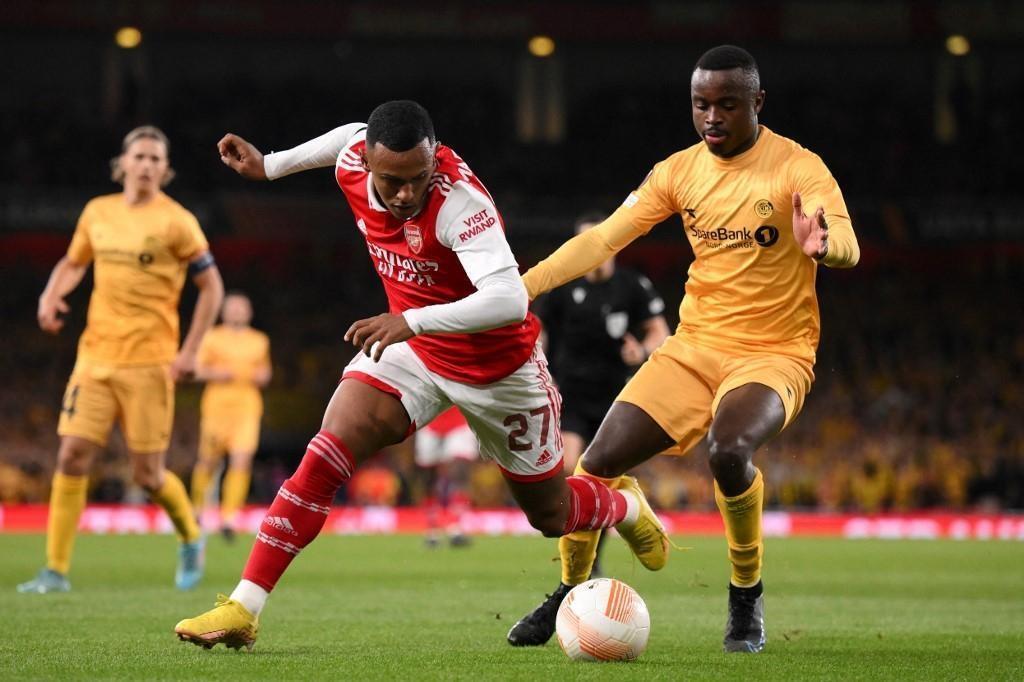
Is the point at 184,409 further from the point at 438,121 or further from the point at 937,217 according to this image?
the point at 937,217

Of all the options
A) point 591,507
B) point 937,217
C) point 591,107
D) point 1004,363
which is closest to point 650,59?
point 591,107

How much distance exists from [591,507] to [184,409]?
1979 centimetres

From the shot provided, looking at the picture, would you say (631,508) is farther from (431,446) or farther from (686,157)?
(431,446)

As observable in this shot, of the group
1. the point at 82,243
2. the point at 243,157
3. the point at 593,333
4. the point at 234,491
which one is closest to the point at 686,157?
the point at 243,157

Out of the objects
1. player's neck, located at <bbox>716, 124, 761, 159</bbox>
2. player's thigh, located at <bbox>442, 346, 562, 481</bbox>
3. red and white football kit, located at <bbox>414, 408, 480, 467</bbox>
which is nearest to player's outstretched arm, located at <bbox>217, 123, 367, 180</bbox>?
player's thigh, located at <bbox>442, 346, 562, 481</bbox>

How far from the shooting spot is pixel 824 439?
2389cm

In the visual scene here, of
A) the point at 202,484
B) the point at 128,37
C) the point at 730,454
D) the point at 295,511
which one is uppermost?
the point at 128,37

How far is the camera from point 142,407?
29.5 feet

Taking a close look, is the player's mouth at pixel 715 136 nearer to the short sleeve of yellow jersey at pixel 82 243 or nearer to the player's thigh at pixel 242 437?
the short sleeve of yellow jersey at pixel 82 243

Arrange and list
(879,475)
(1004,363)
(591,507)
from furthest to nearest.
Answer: (1004,363), (879,475), (591,507)

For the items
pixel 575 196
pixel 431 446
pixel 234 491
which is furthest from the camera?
pixel 575 196

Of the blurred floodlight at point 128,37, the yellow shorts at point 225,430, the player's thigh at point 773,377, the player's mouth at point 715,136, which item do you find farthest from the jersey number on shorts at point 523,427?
the blurred floodlight at point 128,37

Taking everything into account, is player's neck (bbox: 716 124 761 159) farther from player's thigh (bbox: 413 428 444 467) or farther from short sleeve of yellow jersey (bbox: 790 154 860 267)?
player's thigh (bbox: 413 428 444 467)

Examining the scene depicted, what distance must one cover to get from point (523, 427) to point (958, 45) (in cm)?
2381
